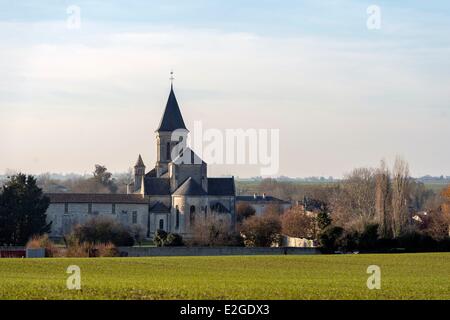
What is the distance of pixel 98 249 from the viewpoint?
61625 mm

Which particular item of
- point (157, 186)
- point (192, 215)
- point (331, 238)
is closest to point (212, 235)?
point (331, 238)

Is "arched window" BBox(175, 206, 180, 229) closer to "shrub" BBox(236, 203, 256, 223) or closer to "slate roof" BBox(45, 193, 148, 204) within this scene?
"slate roof" BBox(45, 193, 148, 204)

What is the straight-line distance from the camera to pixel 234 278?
3197 centimetres

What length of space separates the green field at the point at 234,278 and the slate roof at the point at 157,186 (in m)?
40.9

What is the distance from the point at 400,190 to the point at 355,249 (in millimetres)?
15087

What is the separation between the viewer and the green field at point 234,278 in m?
21.1

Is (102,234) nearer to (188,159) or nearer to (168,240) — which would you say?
(168,240)

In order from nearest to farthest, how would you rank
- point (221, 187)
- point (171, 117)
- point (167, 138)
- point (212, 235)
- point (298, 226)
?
point (212, 235), point (298, 226), point (221, 187), point (167, 138), point (171, 117)

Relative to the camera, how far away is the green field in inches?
832

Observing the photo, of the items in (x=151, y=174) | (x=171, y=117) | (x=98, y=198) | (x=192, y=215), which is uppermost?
(x=171, y=117)

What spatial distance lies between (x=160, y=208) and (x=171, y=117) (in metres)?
10.9
